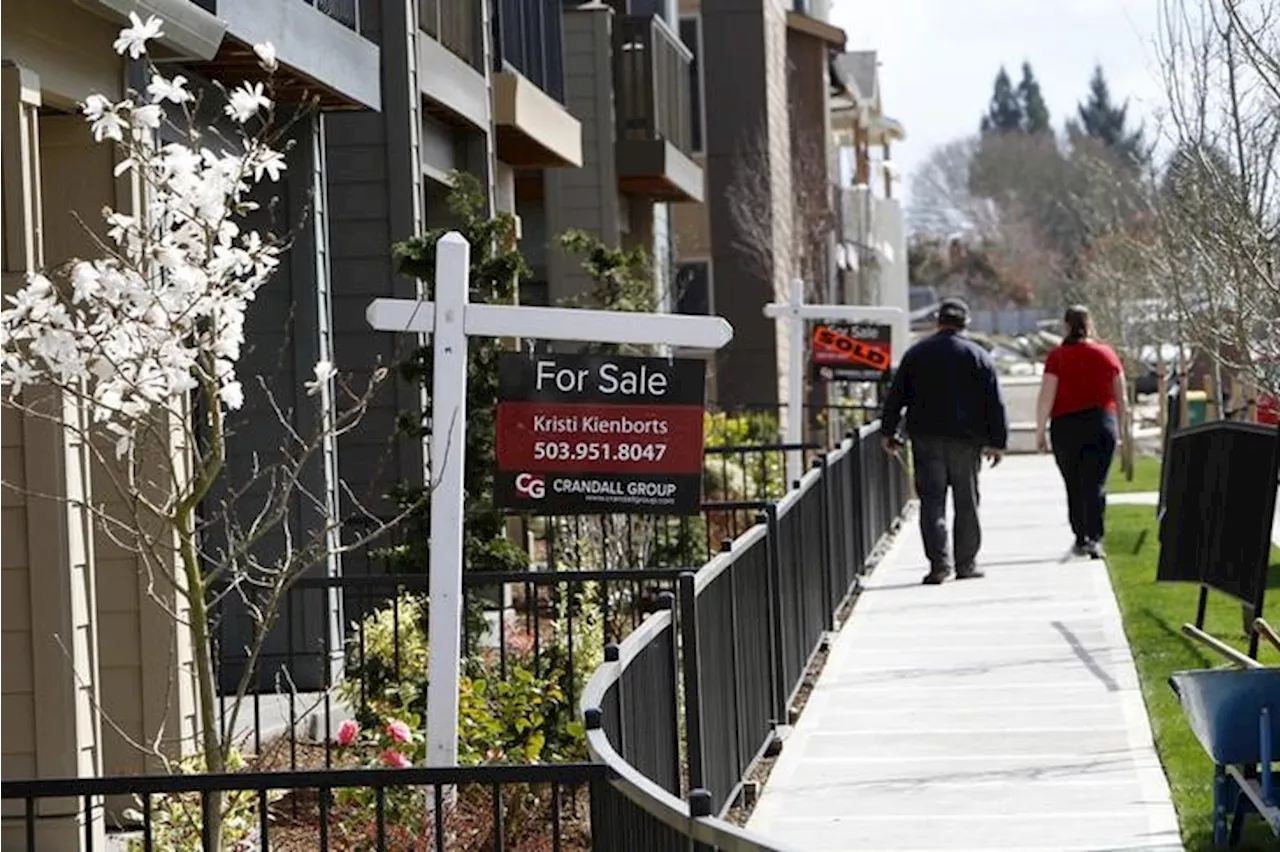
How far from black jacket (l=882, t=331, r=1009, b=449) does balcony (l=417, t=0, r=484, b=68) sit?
3.48 meters

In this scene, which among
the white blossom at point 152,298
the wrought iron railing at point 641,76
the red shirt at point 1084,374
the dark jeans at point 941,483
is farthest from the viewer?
the wrought iron railing at point 641,76

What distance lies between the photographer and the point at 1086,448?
2006cm

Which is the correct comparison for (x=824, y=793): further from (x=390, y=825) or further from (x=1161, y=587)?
(x=1161, y=587)

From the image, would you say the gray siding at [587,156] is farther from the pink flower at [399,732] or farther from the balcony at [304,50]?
the pink flower at [399,732]

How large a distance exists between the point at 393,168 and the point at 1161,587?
5706 millimetres

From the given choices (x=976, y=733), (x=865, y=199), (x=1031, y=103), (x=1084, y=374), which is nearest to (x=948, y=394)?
(x=1084, y=374)

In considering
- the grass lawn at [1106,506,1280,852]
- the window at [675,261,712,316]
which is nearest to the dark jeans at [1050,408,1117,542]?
the grass lawn at [1106,506,1280,852]

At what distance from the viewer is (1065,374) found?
1988 centimetres

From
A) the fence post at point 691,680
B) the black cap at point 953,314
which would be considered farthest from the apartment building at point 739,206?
the fence post at point 691,680

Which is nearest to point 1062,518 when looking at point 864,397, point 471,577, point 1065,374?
point 1065,374

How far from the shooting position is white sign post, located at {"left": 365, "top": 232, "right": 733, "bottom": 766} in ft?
29.3

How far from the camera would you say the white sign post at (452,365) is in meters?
8.92

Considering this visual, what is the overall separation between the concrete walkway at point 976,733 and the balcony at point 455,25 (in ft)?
14.0

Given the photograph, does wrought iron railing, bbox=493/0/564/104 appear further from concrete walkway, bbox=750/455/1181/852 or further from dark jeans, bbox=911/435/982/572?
concrete walkway, bbox=750/455/1181/852
